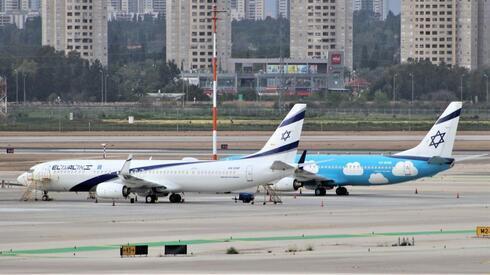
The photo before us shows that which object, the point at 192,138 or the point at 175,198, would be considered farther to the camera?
the point at 192,138

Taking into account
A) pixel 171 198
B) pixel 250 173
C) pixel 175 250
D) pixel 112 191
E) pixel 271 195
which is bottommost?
pixel 171 198

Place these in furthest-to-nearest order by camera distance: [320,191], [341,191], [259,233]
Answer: [341,191], [320,191], [259,233]

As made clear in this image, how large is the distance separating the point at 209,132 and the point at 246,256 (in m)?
101

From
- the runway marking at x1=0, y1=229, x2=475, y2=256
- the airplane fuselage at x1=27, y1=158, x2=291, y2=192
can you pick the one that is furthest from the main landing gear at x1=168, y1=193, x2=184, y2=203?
the runway marking at x1=0, y1=229, x2=475, y2=256

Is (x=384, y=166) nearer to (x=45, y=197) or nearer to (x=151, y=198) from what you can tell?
(x=151, y=198)

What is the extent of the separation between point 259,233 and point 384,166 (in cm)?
2685

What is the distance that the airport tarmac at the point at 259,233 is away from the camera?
48.7 metres

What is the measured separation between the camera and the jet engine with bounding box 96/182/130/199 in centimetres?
7962

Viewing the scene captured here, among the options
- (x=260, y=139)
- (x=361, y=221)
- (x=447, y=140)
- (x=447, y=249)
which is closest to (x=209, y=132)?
(x=260, y=139)

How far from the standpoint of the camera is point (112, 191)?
79688mm

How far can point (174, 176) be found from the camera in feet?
263

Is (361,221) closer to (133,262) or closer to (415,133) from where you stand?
(133,262)

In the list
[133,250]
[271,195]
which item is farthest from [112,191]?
[133,250]

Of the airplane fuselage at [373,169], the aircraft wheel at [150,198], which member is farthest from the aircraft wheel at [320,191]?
the aircraft wheel at [150,198]
